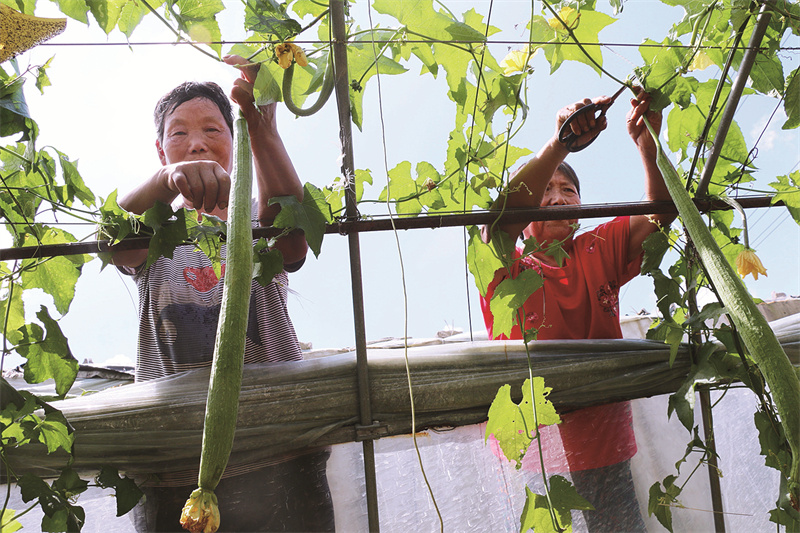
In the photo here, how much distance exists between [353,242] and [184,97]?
87cm

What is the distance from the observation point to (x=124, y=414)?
108 cm

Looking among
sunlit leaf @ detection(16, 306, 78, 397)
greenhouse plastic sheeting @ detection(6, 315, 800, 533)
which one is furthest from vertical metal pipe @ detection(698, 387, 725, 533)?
sunlit leaf @ detection(16, 306, 78, 397)

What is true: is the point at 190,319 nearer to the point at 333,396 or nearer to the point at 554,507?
the point at 333,396

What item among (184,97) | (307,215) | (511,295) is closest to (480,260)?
(511,295)

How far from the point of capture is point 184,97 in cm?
164

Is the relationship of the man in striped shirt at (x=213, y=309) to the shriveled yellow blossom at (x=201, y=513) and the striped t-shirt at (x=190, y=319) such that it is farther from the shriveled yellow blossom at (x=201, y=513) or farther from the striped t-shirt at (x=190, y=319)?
the shriveled yellow blossom at (x=201, y=513)

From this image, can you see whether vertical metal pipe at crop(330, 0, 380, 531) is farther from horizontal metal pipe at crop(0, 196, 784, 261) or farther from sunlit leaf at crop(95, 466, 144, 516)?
sunlit leaf at crop(95, 466, 144, 516)

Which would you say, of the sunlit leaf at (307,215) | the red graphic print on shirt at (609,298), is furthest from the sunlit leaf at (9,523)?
the red graphic print on shirt at (609,298)

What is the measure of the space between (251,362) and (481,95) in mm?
802

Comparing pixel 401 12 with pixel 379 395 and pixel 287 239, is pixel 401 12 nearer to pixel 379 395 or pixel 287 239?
pixel 287 239

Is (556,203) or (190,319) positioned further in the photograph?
(556,203)

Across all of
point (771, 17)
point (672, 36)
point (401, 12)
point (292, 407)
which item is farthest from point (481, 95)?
point (292, 407)

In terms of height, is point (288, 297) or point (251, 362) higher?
point (288, 297)

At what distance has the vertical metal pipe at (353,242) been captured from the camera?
1059 mm
